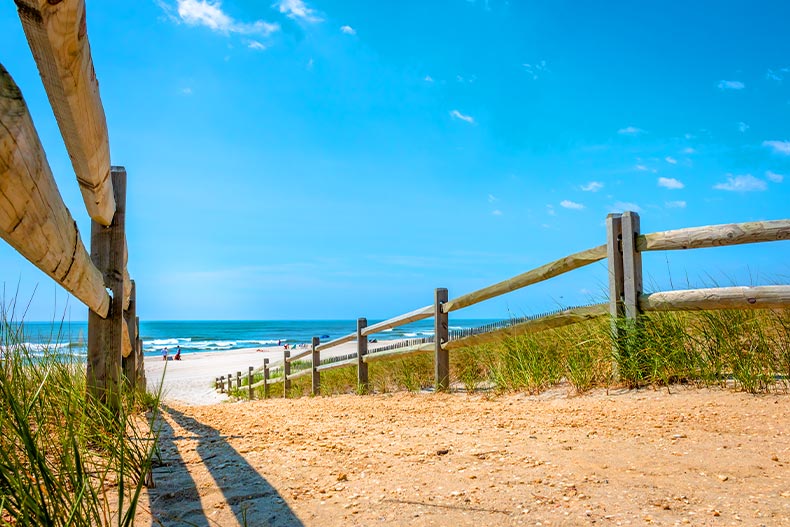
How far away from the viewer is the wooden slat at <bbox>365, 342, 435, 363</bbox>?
7180 mm

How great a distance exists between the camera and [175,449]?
10.7 ft

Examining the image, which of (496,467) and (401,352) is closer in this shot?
(496,467)

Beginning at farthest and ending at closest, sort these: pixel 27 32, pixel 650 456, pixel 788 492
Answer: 1. pixel 650 456
2. pixel 788 492
3. pixel 27 32

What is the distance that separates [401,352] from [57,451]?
5902 mm

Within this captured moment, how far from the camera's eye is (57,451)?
6.44 feet

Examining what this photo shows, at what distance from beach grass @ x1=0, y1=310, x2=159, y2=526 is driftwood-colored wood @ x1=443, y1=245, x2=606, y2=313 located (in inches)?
147

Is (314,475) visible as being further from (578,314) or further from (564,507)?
(578,314)

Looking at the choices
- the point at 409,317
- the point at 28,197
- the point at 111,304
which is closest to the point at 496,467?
the point at 28,197

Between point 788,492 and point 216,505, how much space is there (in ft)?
7.14

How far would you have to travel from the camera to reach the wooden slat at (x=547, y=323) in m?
5.52

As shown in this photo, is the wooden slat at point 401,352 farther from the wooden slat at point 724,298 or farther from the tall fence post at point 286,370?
the tall fence post at point 286,370

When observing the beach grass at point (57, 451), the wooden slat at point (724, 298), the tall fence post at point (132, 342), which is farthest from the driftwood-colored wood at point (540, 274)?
the beach grass at point (57, 451)

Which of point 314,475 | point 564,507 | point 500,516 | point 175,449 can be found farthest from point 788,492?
point 175,449

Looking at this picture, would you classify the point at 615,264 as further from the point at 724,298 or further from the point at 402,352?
the point at 402,352
